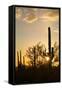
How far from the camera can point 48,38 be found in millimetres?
2012

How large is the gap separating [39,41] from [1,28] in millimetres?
257

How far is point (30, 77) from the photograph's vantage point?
1947 mm

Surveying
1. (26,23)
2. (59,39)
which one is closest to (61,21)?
(59,39)

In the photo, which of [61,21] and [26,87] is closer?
[26,87]

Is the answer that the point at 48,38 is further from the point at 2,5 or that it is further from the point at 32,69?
the point at 2,5

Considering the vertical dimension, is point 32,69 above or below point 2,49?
below

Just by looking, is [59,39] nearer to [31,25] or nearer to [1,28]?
[31,25]

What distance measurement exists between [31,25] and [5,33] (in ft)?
0.57

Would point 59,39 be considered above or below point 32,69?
above

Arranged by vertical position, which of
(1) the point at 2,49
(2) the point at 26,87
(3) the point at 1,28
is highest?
(3) the point at 1,28

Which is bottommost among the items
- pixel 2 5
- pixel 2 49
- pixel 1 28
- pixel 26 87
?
pixel 26 87

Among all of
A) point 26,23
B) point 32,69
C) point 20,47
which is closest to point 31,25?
point 26,23

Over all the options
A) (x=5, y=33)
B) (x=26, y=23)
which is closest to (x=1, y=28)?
(x=5, y=33)
